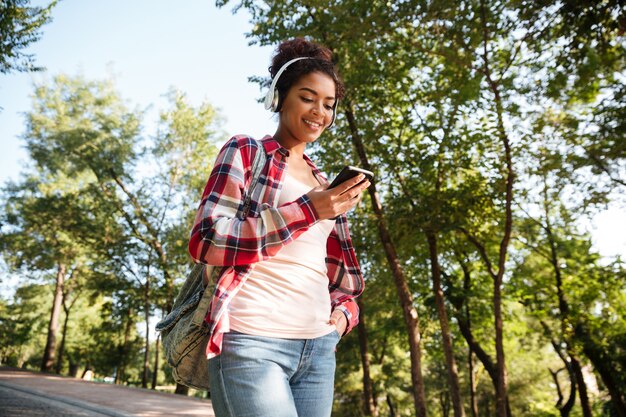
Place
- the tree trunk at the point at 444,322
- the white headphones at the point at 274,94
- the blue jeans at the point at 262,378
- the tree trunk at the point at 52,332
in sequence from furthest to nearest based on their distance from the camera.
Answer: the tree trunk at the point at 52,332 < the tree trunk at the point at 444,322 < the white headphones at the point at 274,94 < the blue jeans at the point at 262,378

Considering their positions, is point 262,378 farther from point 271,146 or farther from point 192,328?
point 271,146

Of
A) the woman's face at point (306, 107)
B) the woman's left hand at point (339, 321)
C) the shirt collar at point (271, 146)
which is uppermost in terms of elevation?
the woman's face at point (306, 107)

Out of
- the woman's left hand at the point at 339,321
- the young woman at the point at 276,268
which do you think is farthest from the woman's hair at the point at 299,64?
the woman's left hand at the point at 339,321

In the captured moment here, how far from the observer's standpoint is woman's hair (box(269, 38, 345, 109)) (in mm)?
1978

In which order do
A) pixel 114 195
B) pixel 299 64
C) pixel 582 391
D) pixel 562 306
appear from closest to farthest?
pixel 299 64 < pixel 562 306 < pixel 582 391 < pixel 114 195

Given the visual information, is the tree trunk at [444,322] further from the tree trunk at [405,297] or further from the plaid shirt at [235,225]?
the plaid shirt at [235,225]

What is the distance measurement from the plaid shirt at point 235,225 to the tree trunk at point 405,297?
9720mm

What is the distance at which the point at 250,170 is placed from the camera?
171 centimetres

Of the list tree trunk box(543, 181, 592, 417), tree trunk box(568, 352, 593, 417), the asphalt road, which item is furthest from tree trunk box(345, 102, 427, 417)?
tree trunk box(568, 352, 593, 417)

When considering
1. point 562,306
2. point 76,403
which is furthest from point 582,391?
point 76,403

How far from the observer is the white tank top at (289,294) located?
1550 millimetres

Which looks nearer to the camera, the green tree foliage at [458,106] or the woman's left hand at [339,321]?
the woman's left hand at [339,321]

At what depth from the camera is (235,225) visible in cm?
151

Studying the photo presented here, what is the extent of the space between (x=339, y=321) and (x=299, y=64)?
1.01m
